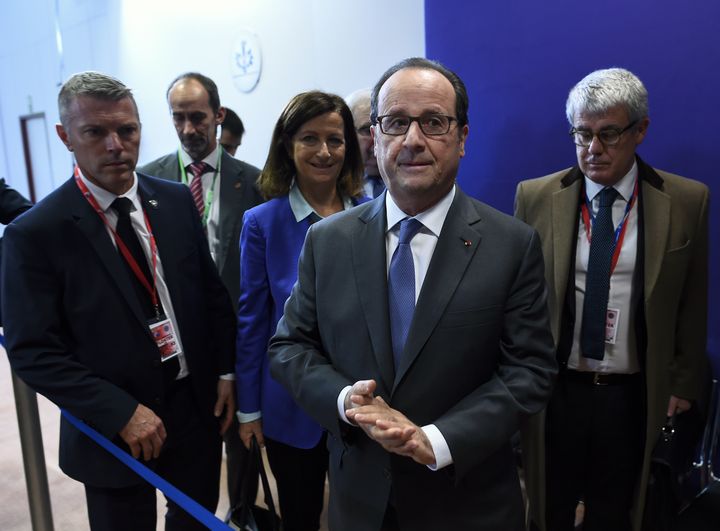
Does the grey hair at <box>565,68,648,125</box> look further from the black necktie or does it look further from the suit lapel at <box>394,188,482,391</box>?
the black necktie

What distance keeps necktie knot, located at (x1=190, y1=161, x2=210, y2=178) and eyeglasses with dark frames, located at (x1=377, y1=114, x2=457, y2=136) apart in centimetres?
164

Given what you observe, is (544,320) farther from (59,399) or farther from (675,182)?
(59,399)

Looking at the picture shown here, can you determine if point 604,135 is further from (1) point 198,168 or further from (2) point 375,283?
(1) point 198,168

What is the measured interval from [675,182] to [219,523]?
175cm

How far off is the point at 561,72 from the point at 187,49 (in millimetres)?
4273

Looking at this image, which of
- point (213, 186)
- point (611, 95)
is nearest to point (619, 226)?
point (611, 95)

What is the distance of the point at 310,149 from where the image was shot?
5.97 ft

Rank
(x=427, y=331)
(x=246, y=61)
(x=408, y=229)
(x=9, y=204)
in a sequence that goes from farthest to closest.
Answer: (x=246, y=61), (x=9, y=204), (x=408, y=229), (x=427, y=331)

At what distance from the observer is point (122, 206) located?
1.61 metres

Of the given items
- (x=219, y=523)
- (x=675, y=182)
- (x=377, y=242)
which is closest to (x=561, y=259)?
(x=675, y=182)

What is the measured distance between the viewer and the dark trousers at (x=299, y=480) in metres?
1.82

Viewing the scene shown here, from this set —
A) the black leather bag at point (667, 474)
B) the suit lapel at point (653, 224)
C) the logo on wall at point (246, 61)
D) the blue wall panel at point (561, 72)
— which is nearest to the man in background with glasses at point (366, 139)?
the blue wall panel at point (561, 72)

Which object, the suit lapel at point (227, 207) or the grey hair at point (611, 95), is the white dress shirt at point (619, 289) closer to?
the grey hair at point (611, 95)

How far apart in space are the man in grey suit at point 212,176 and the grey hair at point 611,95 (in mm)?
1444
